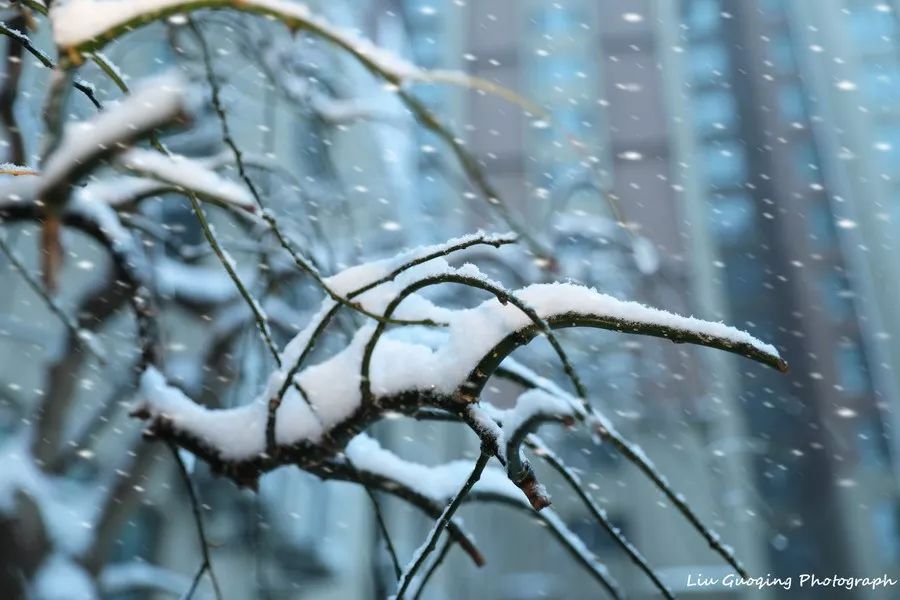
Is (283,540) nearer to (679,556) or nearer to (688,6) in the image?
(679,556)

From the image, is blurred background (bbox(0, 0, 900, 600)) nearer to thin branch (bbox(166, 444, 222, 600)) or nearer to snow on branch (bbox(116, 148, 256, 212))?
thin branch (bbox(166, 444, 222, 600))

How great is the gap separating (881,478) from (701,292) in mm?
9383

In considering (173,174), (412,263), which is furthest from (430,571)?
(173,174)

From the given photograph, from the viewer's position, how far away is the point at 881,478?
21266mm

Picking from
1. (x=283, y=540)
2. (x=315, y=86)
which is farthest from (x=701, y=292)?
(x=315, y=86)

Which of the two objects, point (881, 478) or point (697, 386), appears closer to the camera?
point (697, 386)

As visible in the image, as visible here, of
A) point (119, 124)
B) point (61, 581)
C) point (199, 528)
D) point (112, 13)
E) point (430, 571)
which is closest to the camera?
point (112, 13)

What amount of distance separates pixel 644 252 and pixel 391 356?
4.66 feet

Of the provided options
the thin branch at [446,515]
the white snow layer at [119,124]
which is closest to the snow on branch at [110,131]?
the white snow layer at [119,124]

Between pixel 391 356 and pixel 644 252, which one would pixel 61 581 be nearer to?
pixel 391 356

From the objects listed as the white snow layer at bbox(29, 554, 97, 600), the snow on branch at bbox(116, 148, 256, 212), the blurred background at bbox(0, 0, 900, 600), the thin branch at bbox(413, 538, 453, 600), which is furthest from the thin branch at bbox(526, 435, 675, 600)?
the white snow layer at bbox(29, 554, 97, 600)

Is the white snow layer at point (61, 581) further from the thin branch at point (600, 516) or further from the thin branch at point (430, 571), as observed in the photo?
the thin branch at point (600, 516)

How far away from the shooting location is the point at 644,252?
2125 mm

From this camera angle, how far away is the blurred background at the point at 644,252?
4.96 metres
